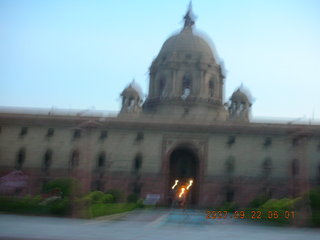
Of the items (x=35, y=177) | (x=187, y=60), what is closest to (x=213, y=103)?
(x=187, y=60)

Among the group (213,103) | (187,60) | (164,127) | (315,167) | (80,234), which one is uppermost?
(187,60)

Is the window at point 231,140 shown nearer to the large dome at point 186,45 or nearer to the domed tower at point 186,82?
the domed tower at point 186,82

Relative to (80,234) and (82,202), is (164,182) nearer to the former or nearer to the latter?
(82,202)

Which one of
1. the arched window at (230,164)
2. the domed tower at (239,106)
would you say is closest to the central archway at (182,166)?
the arched window at (230,164)

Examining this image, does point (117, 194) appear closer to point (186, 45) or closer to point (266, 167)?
point (266, 167)

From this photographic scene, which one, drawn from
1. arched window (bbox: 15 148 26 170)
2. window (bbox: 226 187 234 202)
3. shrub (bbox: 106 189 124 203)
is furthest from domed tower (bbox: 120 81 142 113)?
Result: window (bbox: 226 187 234 202)

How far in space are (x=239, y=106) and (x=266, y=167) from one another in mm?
7518

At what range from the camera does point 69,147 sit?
35344mm

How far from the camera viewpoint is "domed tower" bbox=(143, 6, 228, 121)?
38750mm

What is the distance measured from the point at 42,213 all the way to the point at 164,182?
669 inches

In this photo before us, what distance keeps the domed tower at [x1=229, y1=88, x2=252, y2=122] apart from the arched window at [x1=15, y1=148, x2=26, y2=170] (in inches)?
788

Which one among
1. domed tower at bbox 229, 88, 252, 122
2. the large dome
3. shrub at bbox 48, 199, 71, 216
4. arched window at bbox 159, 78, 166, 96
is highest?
the large dome

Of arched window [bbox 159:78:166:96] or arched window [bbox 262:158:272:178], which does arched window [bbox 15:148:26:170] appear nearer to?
arched window [bbox 159:78:166:96]

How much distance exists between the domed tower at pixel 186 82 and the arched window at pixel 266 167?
6920mm
